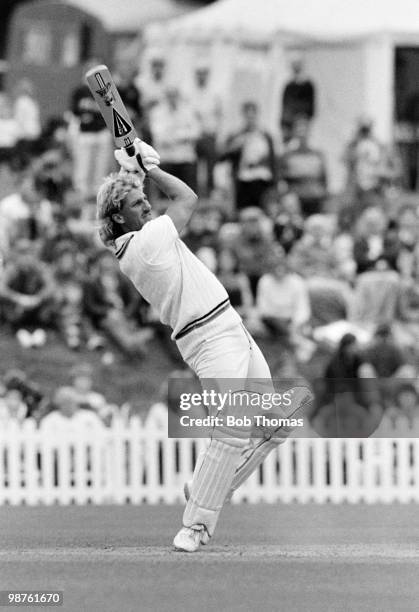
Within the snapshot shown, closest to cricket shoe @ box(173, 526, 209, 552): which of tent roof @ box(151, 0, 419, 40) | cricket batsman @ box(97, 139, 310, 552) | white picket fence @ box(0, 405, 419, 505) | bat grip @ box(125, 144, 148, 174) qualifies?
cricket batsman @ box(97, 139, 310, 552)

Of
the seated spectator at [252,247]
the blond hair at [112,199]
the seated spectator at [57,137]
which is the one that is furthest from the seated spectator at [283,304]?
the blond hair at [112,199]

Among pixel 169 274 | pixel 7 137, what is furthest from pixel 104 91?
pixel 7 137

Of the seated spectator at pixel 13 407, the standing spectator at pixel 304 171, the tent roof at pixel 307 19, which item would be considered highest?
the tent roof at pixel 307 19

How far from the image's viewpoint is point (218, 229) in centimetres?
1675

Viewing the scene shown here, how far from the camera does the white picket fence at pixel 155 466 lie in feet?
43.7

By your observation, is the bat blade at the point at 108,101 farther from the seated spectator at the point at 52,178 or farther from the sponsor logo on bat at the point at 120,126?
the seated spectator at the point at 52,178

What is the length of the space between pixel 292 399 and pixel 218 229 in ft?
25.9

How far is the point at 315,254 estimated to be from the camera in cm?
1664

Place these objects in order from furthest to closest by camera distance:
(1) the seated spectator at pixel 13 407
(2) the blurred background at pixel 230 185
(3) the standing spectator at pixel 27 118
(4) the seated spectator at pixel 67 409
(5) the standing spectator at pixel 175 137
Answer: (3) the standing spectator at pixel 27 118, (5) the standing spectator at pixel 175 137, (2) the blurred background at pixel 230 185, (1) the seated spectator at pixel 13 407, (4) the seated spectator at pixel 67 409

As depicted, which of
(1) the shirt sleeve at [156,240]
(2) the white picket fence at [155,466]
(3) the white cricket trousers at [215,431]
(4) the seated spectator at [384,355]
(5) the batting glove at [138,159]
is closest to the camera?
(1) the shirt sleeve at [156,240]

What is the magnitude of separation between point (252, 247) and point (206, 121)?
2.88 metres

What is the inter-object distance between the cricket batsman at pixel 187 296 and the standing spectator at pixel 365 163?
9.85 meters

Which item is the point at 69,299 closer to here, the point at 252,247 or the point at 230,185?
the point at 252,247

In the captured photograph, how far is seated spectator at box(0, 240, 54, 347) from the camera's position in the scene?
15.5 m
